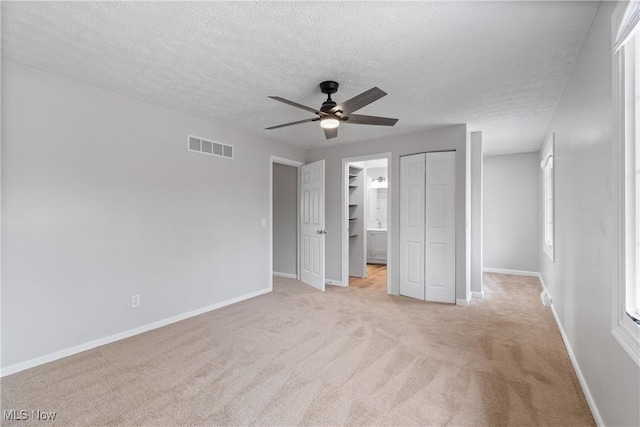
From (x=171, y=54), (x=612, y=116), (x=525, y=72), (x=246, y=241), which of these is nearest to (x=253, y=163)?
(x=246, y=241)

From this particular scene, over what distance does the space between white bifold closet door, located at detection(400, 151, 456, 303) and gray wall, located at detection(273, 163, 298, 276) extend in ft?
6.74

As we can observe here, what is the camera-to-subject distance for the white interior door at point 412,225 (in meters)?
4.41

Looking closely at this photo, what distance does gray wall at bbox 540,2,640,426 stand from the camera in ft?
5.09

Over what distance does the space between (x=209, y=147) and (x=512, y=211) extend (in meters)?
5.93

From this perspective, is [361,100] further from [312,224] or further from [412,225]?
[312,224]

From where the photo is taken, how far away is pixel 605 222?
168 cm

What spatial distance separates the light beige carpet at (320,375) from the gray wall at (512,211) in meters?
3.10

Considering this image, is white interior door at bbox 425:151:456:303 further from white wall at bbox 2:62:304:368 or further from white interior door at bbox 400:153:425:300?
white wall at bbox 2:62:304:368

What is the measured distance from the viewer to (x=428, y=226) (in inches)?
171

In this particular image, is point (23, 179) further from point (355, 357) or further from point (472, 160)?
point (472, 160)

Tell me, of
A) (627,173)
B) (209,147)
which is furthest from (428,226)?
(209,147)

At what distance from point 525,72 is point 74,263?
14.0 ft

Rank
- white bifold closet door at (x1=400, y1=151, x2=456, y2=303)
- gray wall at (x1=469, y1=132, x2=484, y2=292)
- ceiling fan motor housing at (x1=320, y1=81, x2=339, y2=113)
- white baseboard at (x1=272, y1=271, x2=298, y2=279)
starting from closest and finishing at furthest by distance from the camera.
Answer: ceiling fan motor housing at (x1=320, y1=81, x2=339, y2=113), white bifold closet door at (x1=400, y1=151, x2=456, y2=303), gray wall at (x1=469, y1=132, x2=484, y2=292), white baseboard at (x1=272, y1=271, x2=298, y2=279)

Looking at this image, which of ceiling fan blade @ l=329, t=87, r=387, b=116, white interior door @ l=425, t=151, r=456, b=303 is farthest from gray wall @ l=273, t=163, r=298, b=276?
ceiling fan blade @ l=329, t=87, r=387, b=116
